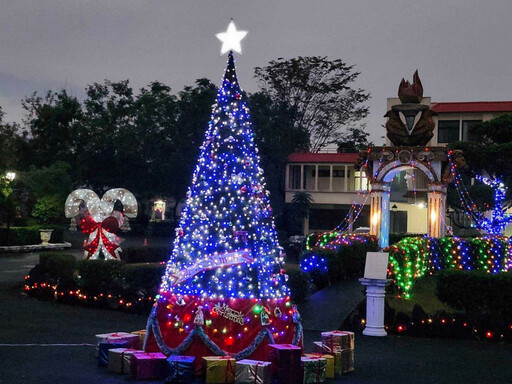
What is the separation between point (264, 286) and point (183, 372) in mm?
1747

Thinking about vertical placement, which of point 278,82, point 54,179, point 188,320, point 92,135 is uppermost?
point 278,82

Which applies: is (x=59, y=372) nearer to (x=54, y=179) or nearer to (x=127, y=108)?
(x=54, y=179)

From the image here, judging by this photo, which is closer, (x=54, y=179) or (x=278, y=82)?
(x=54, y=179)

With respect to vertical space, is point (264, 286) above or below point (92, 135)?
below

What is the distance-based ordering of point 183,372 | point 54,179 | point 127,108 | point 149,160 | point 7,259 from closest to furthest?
point 183,372 → point 7,259 → point 54,179 → point 149,160 → point 127,108

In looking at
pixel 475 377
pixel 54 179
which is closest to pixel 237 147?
pixel 475 377

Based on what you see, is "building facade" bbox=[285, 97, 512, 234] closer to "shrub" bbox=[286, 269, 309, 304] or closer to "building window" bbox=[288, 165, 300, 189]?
"building window" bbox=[288, 165, 300, 189]

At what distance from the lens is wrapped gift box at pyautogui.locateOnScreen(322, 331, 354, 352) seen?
10.1 m

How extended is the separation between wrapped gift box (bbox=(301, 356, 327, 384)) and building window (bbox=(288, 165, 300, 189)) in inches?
1737

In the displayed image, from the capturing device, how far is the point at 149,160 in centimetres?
5300

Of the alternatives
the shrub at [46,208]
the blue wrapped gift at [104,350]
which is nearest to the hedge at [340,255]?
the blue wrapped gift at [104,350]

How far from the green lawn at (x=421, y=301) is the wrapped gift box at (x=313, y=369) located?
617 centimetres

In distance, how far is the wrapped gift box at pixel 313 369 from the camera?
9.36 meters

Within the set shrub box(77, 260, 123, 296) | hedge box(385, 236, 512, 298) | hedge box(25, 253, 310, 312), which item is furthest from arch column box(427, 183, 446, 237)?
shrub box(77, 260, 123, 296)
